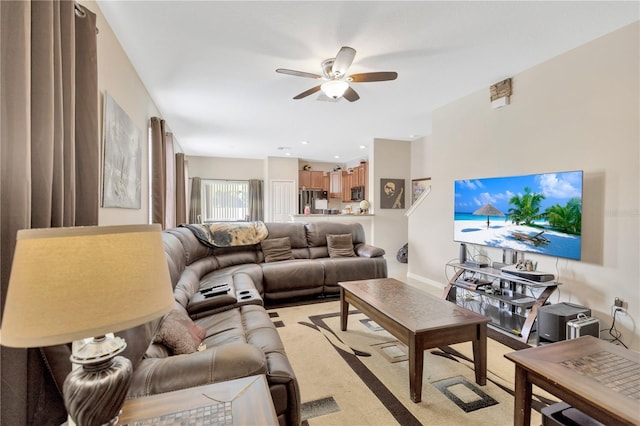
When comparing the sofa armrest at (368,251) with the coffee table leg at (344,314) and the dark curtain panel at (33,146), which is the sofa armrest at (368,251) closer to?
the coffee table leg at (344,314)

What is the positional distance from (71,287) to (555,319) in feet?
10.5

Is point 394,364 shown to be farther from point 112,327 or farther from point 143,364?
point 112,327

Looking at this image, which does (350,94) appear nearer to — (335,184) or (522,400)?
(522,400)

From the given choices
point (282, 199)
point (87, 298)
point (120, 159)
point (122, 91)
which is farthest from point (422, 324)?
point (282, 199)

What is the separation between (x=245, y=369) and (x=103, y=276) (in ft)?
2.64

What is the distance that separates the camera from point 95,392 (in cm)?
72

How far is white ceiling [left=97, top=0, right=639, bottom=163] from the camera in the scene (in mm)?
2146

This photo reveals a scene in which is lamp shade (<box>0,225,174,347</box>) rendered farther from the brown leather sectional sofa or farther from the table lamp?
the brown leather sectional sofa

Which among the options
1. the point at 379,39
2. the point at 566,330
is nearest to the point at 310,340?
the point at 566,330

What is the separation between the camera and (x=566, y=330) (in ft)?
7.79

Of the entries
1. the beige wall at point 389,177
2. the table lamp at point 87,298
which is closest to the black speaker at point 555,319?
the table lamp at point 87,298

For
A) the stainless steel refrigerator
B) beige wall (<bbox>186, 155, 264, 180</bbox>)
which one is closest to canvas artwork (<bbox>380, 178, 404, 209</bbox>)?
the stainless steel refrigerator

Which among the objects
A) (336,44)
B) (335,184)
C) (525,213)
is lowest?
(525,213)

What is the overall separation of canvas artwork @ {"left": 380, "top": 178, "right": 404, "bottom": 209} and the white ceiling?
2.08 m
